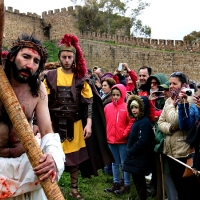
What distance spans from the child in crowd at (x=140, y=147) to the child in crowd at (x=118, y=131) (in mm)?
533

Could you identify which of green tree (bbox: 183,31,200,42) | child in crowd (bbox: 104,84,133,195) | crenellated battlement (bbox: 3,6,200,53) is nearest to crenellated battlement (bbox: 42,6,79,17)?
crenellated battlement (bbox: 3,6,200,53)

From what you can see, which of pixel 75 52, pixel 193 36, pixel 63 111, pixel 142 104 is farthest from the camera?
pixel 193 36

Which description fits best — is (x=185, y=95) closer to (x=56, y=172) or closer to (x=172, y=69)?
(x=56, y=172)

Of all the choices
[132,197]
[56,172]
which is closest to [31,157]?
[56,172]

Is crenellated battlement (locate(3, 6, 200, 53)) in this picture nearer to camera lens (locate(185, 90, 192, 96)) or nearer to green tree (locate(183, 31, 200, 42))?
green tree (locate(183, 31, 200, 42))

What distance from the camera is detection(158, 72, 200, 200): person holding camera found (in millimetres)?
4305

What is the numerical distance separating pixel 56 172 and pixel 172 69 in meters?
27.6

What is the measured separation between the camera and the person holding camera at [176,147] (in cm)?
430

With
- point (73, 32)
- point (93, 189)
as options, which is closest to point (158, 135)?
point (93, 189)

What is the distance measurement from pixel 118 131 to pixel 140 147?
2.81 feet

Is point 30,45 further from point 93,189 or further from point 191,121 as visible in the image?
point 93,189

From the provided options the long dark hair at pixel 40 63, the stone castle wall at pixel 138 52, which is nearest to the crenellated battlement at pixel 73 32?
the stone castle wall at pixel 138 52

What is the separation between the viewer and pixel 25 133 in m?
2.12

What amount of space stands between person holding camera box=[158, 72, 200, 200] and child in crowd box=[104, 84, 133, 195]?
111 cm
